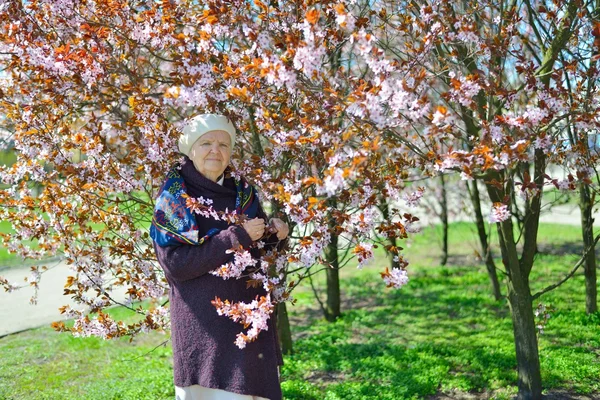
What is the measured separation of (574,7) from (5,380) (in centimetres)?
510

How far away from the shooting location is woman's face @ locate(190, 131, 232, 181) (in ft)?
9.67

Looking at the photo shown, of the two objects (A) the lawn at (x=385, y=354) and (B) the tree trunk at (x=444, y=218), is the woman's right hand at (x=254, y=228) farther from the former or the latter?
(B) the tree trunk at (x=444, y=218)

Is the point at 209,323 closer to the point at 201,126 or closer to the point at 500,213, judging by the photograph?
the point at 201,126

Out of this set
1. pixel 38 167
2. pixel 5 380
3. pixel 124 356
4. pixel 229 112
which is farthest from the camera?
pixel 124 356

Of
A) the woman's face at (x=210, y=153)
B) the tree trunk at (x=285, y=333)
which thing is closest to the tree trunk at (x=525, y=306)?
the woman's face at (x=210, y=153)

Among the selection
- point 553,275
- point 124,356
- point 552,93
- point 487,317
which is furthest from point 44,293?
point 552,93

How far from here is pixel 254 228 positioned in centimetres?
276

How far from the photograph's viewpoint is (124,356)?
5707 millimetres

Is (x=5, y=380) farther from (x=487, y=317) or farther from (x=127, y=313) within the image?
(x=487, y=317)

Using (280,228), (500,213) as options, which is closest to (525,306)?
(500,213)

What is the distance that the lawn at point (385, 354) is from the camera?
14.7 ft

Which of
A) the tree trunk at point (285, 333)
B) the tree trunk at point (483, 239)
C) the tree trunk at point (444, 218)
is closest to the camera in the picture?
the tree trunk at point (285, 333)

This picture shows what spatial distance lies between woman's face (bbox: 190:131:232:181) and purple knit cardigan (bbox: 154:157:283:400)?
0.04 m

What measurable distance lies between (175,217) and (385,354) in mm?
2923
